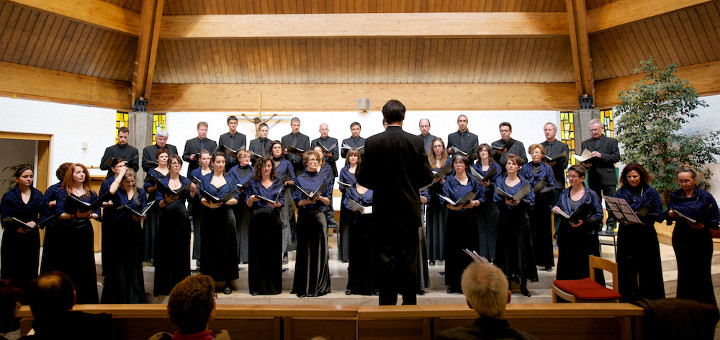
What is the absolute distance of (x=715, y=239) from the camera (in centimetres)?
577

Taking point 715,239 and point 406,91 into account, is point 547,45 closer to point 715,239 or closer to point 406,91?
point 406,91

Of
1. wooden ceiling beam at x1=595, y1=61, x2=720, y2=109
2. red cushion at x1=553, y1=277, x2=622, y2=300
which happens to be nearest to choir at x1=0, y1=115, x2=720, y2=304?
red cushion at x1=553, y1=277, x2=622, y2=300

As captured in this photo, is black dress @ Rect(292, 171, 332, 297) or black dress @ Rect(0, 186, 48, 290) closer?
black dress @ Rect(0, 186, 48, 290)

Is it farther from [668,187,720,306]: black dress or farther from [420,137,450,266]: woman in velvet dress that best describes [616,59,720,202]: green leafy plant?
[420,137,450,266]: woman in velvet dress

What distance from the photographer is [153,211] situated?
188 inches

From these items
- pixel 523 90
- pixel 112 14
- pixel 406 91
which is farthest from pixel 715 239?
pixel 112 14

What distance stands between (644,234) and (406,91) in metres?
4.80

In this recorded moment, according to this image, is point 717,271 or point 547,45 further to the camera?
point 547,45

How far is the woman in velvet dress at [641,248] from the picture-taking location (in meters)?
3.64

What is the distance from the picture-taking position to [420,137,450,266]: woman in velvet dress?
185 inches

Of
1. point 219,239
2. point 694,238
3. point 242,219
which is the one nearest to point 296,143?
point 242,219

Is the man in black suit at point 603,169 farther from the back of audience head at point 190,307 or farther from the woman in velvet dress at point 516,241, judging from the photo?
the back of audience head at point 190,307

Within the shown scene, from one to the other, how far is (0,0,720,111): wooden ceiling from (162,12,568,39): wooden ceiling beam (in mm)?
17

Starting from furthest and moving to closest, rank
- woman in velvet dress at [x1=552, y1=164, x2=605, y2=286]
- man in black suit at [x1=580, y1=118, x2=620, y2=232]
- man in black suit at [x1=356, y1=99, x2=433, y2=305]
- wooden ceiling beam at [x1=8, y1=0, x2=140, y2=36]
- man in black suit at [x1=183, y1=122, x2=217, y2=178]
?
wooden ceiling beam at [x1=8, y1=0, x2=140, y2=36], man in black suit at [x1=183, y1=122, x2=217, y2=178], man in black suit at [x1=580, y1=118, x2=620, y2=232], woman in velvet dress at [x1=552, y1=164, x2=605, y2=286], man in black suit at [x1=356, y1=99, x2=433, y2=305]
